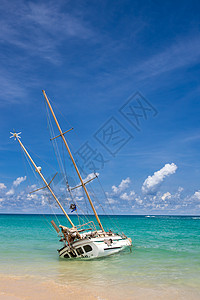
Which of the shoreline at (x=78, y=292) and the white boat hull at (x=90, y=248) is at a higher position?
the white boat hull at (x=90, y=248)

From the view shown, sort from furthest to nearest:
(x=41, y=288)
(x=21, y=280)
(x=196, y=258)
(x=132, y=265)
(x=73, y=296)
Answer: (x=196, y=258) < (x=132, y=265) < (x=21, y=280) < (x=41, y=288) < (x=73, y=296)

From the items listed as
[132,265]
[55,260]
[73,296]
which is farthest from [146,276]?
[55,260]

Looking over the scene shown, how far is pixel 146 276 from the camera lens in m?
22.2

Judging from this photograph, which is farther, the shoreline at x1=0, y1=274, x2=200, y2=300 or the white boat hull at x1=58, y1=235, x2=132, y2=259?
the white boat hull at x1=58, y1=235, x2=132, y2=259

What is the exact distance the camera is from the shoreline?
1664 centimetres

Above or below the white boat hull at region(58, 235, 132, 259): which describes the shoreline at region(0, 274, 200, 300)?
below

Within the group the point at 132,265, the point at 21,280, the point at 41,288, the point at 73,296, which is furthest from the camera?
the point at 132,265

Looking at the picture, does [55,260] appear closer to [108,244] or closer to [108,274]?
[108,244]

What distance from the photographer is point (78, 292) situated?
1758 cm

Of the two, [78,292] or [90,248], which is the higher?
[90,248]

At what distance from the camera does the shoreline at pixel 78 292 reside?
16.6 m

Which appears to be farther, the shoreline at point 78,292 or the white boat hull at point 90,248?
the white boat hull at point 90,248

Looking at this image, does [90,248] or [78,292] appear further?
[90,248]

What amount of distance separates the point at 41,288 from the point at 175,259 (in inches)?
714
